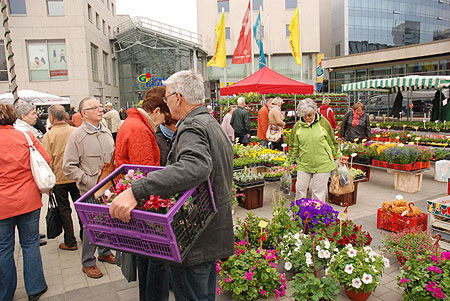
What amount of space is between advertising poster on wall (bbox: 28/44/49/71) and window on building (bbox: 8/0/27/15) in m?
2.11

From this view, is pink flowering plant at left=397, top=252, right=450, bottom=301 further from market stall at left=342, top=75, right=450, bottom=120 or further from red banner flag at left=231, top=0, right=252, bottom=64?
red banner flag at left=231, top=0, right=252, bottom=64

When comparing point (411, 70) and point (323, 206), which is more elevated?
point (411, 70)

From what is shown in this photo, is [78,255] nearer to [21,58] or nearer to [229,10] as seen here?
[21,58]

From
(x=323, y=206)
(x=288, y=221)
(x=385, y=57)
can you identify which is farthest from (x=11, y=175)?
(x=385, y=57)

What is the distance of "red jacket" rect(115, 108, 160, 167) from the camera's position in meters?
3.17

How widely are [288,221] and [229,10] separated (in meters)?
33.9

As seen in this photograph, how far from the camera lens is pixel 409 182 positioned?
702cm

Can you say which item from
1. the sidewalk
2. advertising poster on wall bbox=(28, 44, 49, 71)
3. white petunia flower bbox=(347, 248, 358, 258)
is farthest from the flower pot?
advertising poster on wall bbox=(28, 44, 49, 71)

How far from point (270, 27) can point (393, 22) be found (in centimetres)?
2092

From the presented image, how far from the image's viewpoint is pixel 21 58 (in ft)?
69.0

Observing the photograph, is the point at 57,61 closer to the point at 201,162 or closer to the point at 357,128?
the point at 357,128

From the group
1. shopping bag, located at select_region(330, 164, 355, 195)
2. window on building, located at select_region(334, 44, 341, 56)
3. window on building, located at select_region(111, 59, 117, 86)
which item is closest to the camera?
shopping bag, located at select_region(330, 164, 355, 195)

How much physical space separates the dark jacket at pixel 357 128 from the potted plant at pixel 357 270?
667 cm

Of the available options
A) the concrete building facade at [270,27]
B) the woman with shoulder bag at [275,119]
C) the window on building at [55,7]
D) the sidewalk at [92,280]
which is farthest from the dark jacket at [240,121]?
the concrete building facade at [270,27]
